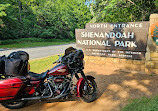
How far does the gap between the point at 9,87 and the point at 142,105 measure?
3049 millimetres

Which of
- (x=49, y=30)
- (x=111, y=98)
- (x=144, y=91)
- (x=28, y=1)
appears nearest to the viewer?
(x=111, y=98)

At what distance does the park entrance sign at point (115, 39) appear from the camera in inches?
221

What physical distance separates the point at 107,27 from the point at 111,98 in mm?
3641

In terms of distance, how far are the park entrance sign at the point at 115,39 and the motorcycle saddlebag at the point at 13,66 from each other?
4.45 meters

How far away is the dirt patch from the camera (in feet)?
10.9

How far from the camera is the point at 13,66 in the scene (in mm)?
2805

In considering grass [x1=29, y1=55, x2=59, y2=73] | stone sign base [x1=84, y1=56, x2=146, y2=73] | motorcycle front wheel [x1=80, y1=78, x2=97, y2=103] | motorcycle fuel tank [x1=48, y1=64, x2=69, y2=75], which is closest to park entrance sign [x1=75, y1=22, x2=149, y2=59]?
stone sign base [x1=84, y1=56, x2=146, y2=73]

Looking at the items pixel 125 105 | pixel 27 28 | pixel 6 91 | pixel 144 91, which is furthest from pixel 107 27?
pixel 27 28

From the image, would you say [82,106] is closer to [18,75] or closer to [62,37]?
[18,75]

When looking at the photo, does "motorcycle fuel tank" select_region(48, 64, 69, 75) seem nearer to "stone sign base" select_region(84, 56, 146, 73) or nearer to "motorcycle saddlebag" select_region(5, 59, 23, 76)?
"motorcycle saddlebag" select_region(5, 59, 23, 76)

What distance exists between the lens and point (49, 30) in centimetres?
3803

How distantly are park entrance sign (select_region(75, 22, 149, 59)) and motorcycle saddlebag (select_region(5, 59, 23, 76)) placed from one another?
445 cm

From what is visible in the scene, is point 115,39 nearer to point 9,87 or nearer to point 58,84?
point 58,84

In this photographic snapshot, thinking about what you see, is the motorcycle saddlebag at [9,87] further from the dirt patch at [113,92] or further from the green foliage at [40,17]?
the green foliage at [40,17]
